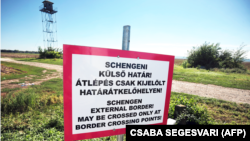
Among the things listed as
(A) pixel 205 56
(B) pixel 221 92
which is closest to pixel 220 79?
(B) pixel 221 92

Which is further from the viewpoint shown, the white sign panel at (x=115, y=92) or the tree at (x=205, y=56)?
the tree at (x=205, y=56)

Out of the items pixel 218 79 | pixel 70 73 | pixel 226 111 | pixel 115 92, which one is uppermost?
pixel 70 73

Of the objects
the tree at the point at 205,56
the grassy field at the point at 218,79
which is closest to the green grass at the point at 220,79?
the grassy field at the point at 218,79

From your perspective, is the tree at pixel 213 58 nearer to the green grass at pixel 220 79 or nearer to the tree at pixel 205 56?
the tree at pixel 205 56

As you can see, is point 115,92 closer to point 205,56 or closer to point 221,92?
point 221,92

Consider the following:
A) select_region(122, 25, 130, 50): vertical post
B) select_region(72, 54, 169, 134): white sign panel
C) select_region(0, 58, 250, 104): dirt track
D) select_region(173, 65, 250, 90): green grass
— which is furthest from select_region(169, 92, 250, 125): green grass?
select_region(173, 65, 250, 90): green grass

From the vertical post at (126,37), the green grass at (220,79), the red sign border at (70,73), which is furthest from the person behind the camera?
the green grass at (220,79)

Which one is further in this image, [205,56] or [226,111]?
[205,56]

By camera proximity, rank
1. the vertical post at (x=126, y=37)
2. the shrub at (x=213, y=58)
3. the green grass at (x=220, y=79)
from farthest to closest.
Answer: the shrub at (x=213, y=58), the green grass at (x=220, y=79), the vertical post at (x=126, y=37)

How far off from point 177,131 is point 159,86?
501 mm

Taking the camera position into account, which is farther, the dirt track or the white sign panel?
the dirt track

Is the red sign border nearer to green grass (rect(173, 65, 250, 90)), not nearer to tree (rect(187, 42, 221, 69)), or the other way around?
green grass (rect(173, 65, 250, 90))

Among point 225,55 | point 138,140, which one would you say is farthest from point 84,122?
point 225,55

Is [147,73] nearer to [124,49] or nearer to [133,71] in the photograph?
[133,71]
